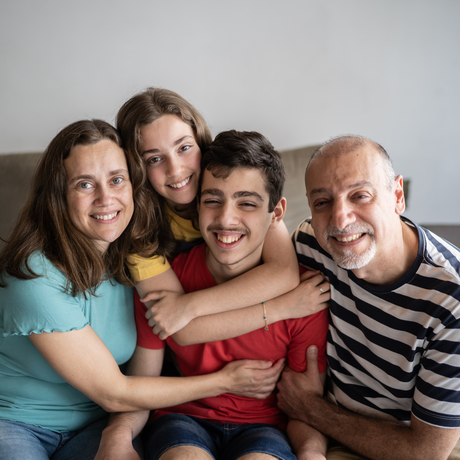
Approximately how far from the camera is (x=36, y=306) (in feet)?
4.18

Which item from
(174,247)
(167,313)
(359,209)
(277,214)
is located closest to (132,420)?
(167,313)

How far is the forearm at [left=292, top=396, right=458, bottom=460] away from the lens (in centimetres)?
121

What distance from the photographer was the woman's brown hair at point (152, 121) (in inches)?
61.8

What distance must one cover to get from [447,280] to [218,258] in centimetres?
72

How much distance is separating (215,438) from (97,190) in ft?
3.14

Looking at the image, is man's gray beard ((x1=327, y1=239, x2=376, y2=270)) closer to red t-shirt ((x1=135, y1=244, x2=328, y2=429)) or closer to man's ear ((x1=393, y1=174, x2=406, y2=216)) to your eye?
man's ear ((x1=393, y1=174, x2=406, y2=216))

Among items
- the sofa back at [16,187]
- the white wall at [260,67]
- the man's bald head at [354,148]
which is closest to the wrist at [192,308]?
the man's bald head at [354,148]

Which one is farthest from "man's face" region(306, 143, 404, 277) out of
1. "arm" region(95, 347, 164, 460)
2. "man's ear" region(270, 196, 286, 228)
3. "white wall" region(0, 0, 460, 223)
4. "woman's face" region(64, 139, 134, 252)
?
"white wall" region(0, 0, 460, 223)

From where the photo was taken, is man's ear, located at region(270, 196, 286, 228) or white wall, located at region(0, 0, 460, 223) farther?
white wall, located at region(0, 0, 460, 223)

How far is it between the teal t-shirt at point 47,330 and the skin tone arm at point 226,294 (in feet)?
0.50

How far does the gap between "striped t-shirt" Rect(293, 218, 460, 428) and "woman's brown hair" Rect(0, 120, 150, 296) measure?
0.82 m

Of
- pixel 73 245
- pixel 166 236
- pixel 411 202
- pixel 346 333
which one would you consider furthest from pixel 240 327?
pixel 411 202

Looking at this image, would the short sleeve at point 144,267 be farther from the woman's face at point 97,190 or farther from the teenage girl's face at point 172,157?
the teenage girl's face at point 172,157

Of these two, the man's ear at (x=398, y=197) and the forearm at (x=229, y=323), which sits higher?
the man's ear at (x=398, y=197)
